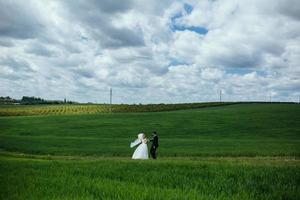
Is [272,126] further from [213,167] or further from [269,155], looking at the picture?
[213,167]

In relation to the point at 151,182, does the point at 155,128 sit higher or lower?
higher

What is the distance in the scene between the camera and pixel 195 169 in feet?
59.2

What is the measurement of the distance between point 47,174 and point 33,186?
3.07m

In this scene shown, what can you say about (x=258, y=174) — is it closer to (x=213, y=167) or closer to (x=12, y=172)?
(x=213, y=167)

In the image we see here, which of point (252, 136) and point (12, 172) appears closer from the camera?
point (12, 172)

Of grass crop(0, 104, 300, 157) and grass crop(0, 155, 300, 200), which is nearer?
grass crop(0, 155, 300, 200)

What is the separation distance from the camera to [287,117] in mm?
87000

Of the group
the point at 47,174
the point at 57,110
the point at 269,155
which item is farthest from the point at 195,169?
the point at 57,110

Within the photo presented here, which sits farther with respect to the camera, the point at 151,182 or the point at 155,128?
the point at 155,128

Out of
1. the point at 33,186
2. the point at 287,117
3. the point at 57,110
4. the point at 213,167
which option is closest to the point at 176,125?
the point at 287,117

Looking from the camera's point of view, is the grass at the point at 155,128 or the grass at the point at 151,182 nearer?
the grass at the point at 151,182

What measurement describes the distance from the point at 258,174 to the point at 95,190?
6.42 m

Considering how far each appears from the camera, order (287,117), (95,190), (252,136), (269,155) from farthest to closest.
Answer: (287,117), (252,136), (269,155), (95,190)

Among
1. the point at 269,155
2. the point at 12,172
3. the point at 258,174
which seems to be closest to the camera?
the point at 258,174
